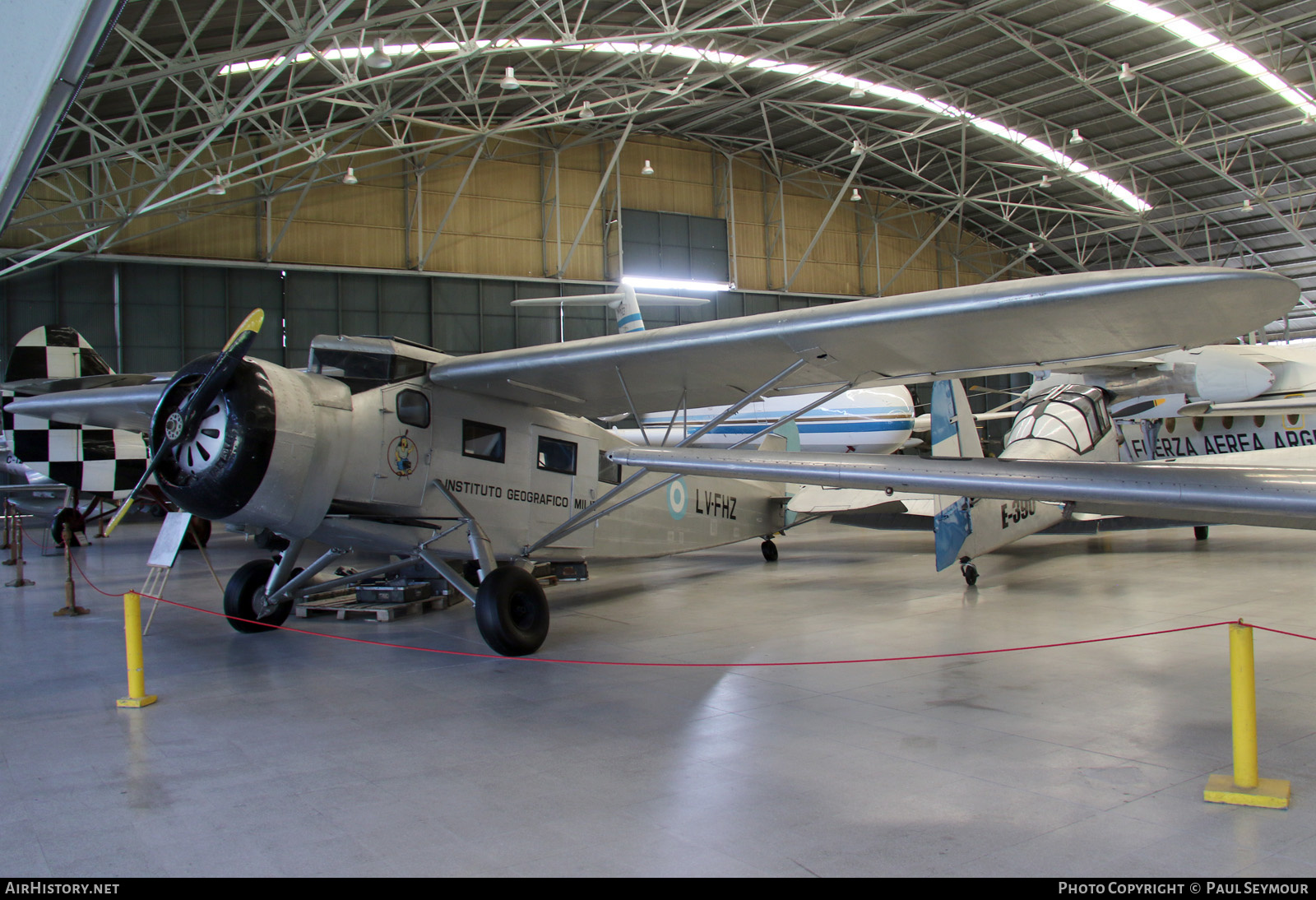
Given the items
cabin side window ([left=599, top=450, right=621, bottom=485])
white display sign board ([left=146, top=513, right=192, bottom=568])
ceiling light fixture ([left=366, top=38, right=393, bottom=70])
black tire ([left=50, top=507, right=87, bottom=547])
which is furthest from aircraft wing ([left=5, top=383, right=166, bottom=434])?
ceiling light fixture ([left=366, top=38, right=393, bottom=70])

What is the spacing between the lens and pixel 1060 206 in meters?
37.8

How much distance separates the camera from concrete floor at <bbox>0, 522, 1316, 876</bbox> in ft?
11.1

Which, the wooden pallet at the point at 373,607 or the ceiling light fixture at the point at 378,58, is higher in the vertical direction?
the ceiling light fixture at the point at 378,58

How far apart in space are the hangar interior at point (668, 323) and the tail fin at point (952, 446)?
628 millimetres

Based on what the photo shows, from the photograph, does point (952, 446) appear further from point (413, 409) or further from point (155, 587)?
point (155, 587)

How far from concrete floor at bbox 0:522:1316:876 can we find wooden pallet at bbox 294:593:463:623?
0.90 ft

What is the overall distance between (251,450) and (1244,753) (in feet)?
21.0

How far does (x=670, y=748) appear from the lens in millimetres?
4719

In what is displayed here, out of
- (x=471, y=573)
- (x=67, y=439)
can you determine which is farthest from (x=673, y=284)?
(x=471, y=573)

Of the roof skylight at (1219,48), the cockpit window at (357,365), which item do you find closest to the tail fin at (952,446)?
the cockpit window at (357,365)

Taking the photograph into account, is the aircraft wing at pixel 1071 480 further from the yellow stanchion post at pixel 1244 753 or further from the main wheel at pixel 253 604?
the main wheel at pixel 253 604

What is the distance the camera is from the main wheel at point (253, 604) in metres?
8.35

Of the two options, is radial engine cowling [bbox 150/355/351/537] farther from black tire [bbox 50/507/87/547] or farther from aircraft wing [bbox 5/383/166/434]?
black tire [bbox 50/507/87/547]

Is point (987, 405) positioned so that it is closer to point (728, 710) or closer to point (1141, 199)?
point (1141, 199)
